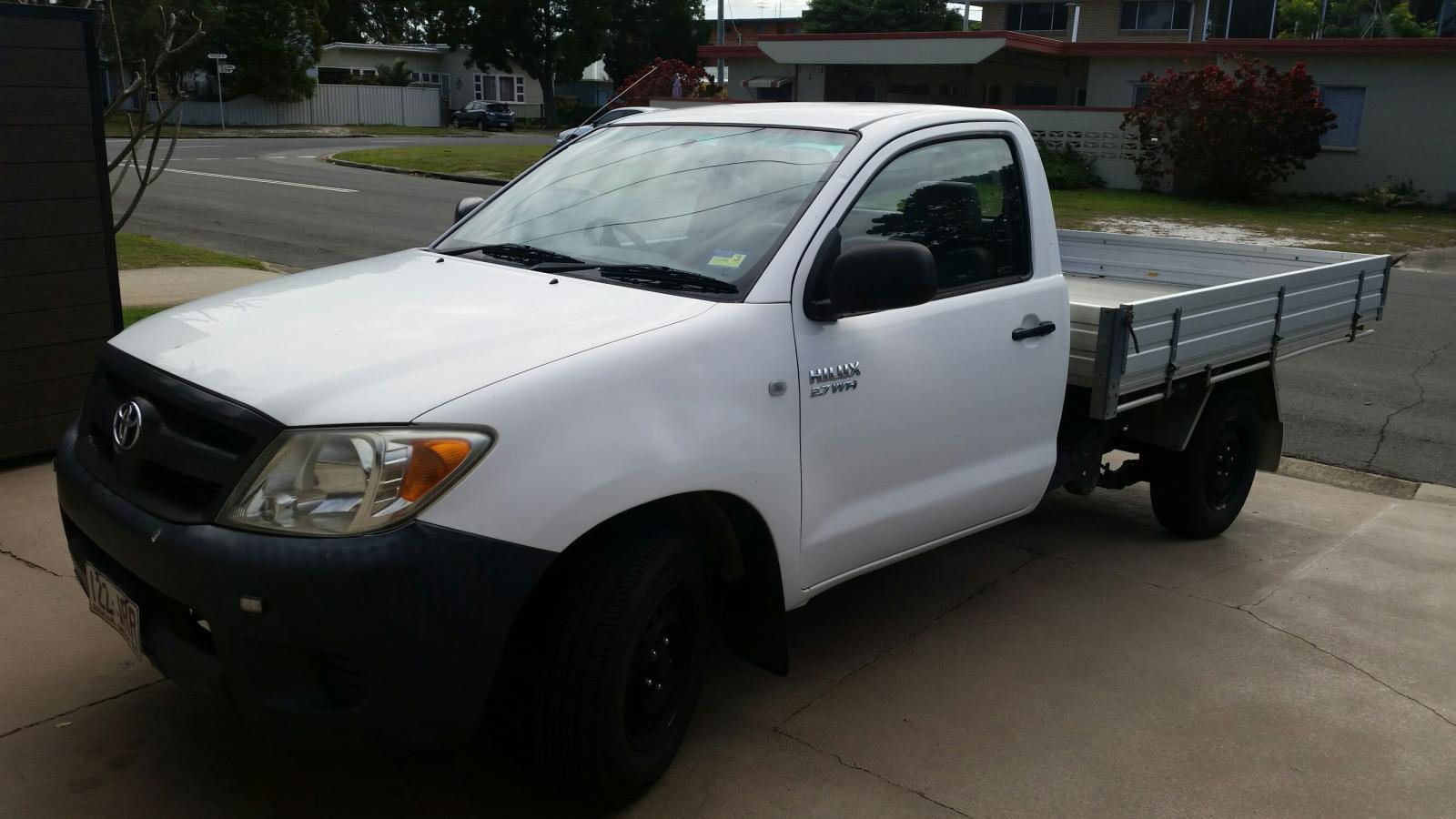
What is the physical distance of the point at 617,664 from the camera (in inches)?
121

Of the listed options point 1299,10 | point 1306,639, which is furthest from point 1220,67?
point 1306,639

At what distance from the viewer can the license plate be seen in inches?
120

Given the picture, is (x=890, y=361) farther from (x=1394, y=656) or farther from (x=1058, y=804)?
(x=1394, y=656)

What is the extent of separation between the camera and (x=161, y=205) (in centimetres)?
1898

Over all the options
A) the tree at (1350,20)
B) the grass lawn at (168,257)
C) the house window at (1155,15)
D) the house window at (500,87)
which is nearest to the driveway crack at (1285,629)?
the grass lawn at (168,257)

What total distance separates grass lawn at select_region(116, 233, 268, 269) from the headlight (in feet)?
35.3

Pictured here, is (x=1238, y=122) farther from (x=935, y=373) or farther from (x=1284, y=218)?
(x=935, y=373)

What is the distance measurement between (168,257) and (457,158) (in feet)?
62.9

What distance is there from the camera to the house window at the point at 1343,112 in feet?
87.5

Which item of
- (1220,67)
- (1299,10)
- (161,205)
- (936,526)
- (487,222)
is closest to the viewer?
(936,526)

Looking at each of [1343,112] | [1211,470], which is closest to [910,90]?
[1343,112]

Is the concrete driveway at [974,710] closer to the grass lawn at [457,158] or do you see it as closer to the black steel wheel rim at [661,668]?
the black steel wheel rim at [661,668]

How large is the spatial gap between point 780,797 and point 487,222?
2277 millimetres

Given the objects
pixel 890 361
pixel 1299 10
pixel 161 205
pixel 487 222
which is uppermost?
pixel 1299 10
